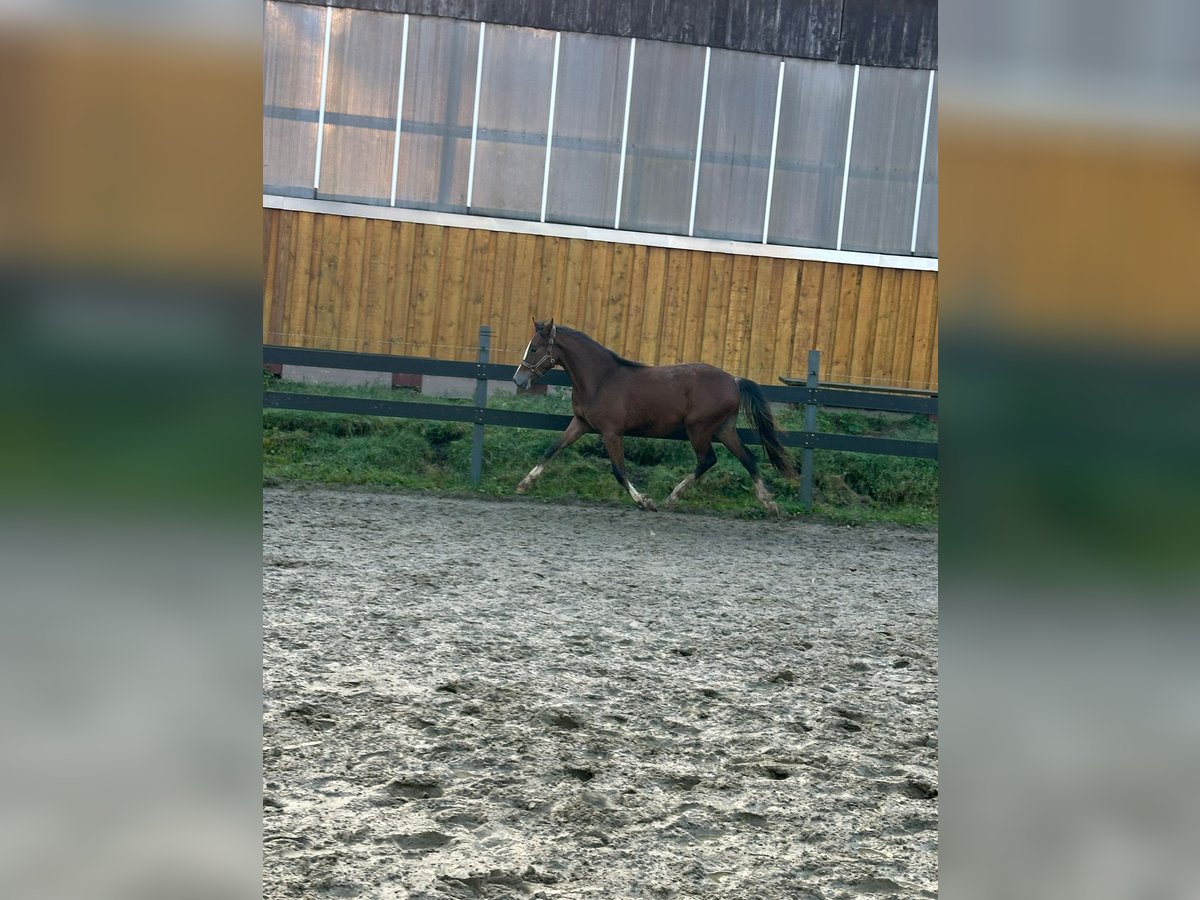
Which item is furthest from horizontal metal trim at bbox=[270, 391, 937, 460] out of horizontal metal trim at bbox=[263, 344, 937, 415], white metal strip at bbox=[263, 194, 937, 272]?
white metal strip at bbox=[263, 194, 937, 272]

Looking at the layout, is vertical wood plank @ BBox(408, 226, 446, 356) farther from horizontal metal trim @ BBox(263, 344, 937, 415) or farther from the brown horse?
the brown horse

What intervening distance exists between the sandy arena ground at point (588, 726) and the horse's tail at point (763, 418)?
183 cm

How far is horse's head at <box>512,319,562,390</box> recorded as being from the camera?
7.25 m

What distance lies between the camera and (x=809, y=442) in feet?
25.0

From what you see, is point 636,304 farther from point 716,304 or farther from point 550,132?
point 550,132

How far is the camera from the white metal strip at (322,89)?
9102 millimetres

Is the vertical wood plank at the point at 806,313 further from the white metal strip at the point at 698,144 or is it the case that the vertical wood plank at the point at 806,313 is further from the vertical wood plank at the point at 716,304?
the white metal strip at the point at 698,144

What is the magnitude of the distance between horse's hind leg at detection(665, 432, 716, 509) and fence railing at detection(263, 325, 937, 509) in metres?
0.29
